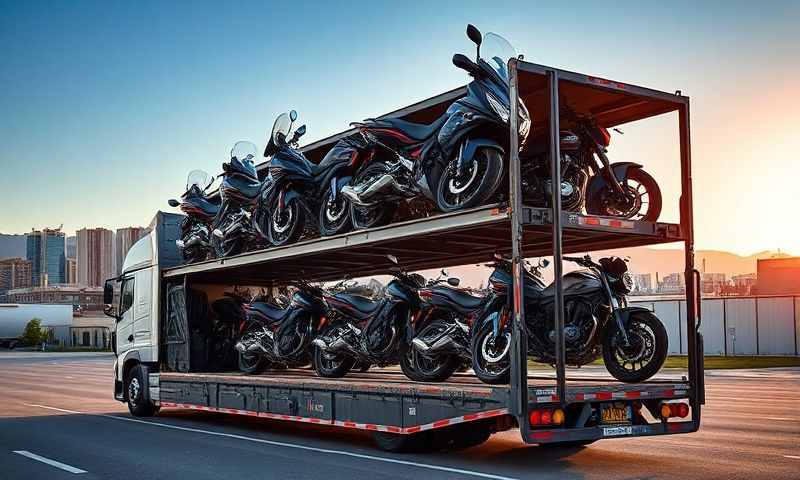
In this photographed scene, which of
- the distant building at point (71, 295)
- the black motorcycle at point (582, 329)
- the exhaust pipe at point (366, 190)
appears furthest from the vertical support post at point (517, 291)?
the distant building at point (71, 295)

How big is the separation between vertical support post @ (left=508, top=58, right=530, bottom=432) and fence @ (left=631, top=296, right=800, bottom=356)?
34.7 meters

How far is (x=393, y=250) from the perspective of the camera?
12.7 m

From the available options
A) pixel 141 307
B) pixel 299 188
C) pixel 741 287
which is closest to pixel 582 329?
pixel 299 188

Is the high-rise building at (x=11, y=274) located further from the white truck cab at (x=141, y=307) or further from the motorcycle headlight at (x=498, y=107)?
the motorcycle headlight at (x=498, y=107)

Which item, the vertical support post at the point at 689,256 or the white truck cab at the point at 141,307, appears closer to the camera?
the vertical support post at the point at 689,256

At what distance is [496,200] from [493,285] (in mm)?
1073

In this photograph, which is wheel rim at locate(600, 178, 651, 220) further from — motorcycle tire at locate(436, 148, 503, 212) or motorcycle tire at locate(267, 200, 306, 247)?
motorcycle tire at locate(267, 200, 306, 247)

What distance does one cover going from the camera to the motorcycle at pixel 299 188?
42.2ft

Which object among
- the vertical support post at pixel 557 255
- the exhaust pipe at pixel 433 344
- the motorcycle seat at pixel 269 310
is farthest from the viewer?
the motorcycle seat at pixel 269 310

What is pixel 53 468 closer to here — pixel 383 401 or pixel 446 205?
pixel 383 401

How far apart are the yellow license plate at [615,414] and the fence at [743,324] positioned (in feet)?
111

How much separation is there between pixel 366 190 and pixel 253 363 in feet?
17.6

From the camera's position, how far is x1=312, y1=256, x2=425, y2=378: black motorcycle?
41.2ft

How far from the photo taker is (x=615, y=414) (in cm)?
952
